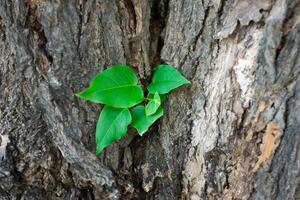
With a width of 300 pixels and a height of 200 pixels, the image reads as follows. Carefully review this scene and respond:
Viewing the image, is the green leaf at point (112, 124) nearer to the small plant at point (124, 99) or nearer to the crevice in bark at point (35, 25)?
the small plant at point (124, 99)

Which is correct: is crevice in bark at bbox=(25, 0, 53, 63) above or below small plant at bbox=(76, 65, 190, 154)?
above

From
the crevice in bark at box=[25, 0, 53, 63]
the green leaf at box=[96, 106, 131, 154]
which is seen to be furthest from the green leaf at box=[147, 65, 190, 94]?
the crevice in bark at box=[25, 0, 53, 63]

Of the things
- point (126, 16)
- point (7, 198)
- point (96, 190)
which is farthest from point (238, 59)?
point (7, 198)

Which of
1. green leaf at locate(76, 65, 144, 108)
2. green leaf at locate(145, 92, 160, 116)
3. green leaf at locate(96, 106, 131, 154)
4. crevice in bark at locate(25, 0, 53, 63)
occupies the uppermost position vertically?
crevice in bark at locate(25, 0, 53, 63)

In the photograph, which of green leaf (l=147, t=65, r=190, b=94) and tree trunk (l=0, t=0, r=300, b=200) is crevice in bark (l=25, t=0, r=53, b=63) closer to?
tree trunk (l=0, t=0, r=300, b=200)

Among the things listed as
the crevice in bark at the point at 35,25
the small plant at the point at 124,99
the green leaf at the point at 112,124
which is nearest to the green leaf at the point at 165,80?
the small plant at the point at 124,99

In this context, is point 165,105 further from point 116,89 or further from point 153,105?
point 116,89
